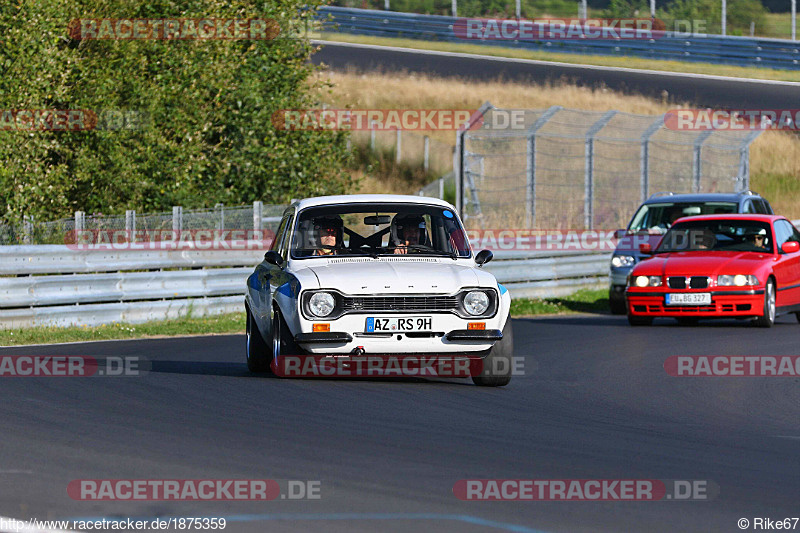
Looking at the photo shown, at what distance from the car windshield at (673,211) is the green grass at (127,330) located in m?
6.68

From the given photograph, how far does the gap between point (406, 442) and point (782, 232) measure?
40.7ft

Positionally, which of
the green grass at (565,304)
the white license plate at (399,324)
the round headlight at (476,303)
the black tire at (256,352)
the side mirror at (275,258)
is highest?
the side mirror at (275,258)

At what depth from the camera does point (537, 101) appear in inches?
1661

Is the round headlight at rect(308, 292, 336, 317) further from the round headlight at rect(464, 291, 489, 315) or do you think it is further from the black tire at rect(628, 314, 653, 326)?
the black tire at rect(628, 314, 653, 326)

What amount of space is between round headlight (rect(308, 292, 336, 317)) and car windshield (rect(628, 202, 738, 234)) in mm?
11778

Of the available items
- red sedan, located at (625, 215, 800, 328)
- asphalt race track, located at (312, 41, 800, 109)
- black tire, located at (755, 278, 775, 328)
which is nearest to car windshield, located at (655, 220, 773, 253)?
red sedan, located at (625, 215, 800, 328)

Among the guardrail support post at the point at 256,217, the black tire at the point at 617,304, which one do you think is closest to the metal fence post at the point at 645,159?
the black tire at the point at 617,304

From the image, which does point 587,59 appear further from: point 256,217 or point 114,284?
point 114,284

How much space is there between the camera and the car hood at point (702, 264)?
17.5m

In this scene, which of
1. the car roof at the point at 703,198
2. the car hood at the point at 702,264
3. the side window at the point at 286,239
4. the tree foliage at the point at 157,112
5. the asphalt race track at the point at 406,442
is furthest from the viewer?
the tree foliage at the point at 157,112

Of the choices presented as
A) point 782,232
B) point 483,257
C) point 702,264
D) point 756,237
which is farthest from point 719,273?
point 483,257

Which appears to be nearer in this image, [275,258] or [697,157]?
[275,258]

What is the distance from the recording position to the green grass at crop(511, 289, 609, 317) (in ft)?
72.4

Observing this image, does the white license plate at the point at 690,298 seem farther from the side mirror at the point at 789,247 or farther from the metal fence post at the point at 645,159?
the metal fence post at the point at 645,159
